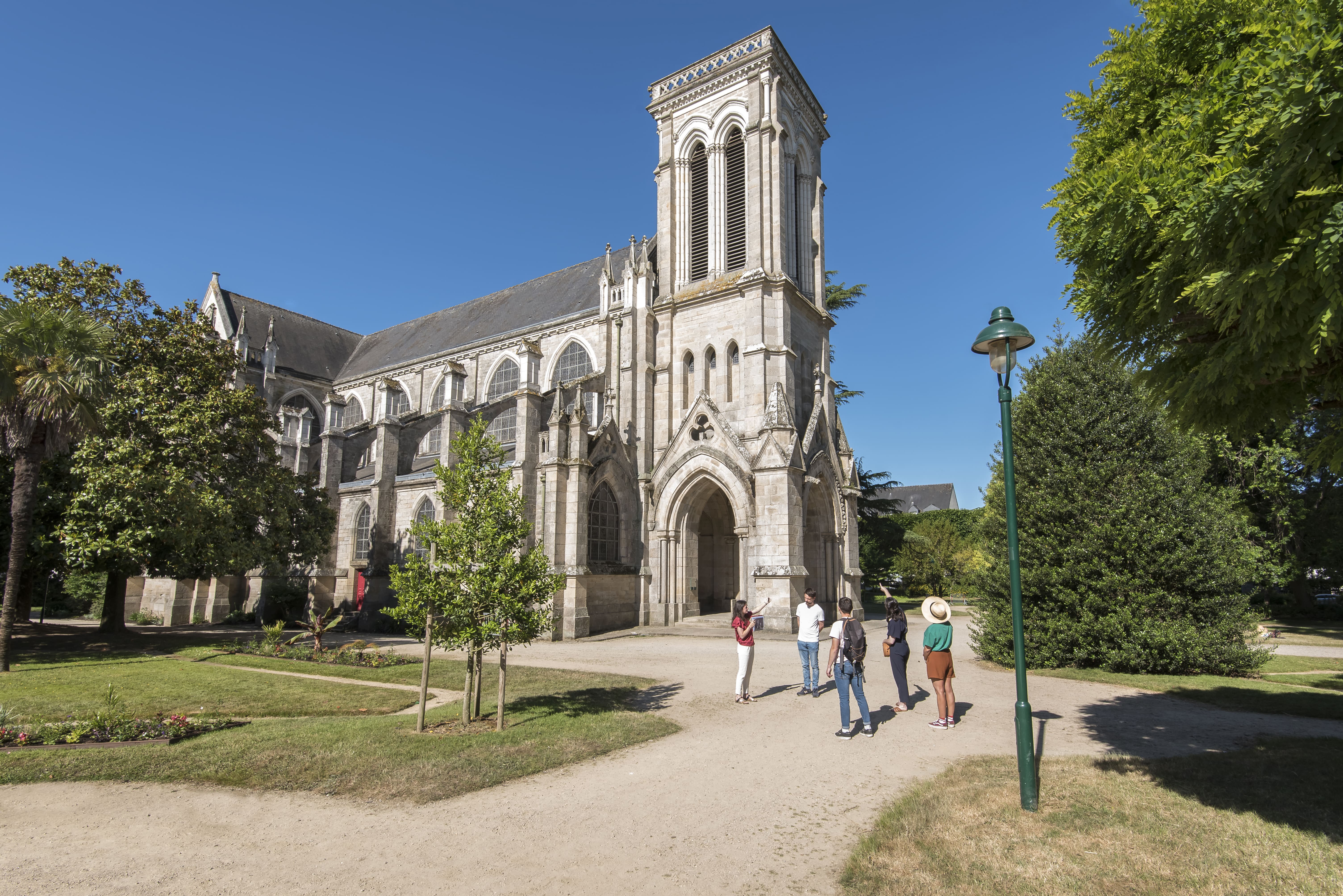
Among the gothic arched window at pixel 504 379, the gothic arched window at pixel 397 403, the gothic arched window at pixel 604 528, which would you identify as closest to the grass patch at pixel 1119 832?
the gothic arched window at pixel 604 528

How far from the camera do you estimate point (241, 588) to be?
3155 cm

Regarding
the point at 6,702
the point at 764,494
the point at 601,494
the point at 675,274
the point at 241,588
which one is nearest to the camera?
the point at 6,702

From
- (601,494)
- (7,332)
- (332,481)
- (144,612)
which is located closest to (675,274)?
(601,494)

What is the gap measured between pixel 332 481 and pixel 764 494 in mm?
18896

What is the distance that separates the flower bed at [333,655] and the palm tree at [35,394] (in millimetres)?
4701

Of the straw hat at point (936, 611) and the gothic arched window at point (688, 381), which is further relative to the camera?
the gothic arched window at point (688, 381)

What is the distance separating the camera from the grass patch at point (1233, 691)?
33.9ft

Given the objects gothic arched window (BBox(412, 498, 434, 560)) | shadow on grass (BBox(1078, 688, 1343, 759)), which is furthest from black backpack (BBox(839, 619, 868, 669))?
gothic arched window (BBox(412, 498, 434, 560))

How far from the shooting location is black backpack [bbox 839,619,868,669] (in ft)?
29.7

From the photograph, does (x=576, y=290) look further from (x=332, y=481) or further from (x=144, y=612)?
(x=144, y=612)

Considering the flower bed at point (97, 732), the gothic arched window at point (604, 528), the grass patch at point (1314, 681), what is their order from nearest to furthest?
the flower bed at point (97, 732) < the grass patch at point (1314, 681) < the gothic arched window at point (604, 528)

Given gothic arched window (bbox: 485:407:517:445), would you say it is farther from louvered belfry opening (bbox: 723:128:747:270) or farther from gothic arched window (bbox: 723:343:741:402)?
louvered belfry opening (bbox: 723:128:747:270)

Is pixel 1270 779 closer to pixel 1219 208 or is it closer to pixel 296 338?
pixel 1219 208

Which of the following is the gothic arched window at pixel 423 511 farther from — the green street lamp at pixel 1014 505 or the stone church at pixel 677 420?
the green street lamp at pixel 1014 505
